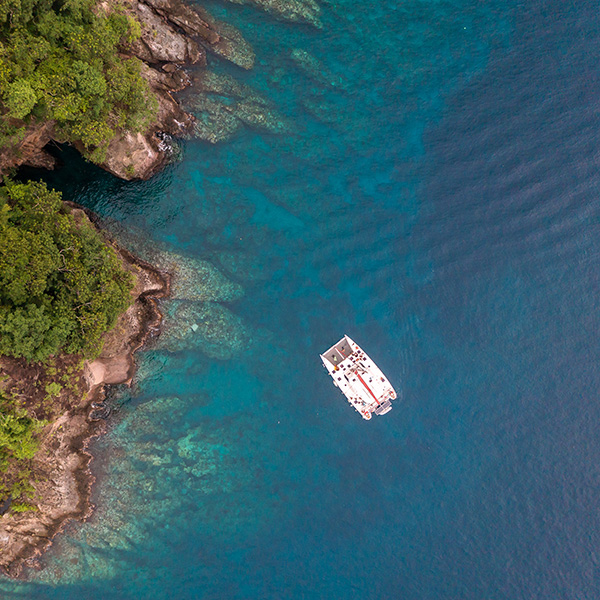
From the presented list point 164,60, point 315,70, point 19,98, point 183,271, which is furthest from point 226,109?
point 19,98

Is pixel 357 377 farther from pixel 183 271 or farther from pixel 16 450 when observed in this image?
pixel 16 450

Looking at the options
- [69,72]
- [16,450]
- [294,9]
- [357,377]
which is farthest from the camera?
[294,9]

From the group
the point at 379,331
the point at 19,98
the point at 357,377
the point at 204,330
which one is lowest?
the point at 357,377

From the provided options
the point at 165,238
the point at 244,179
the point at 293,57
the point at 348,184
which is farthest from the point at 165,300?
the point at 293,57

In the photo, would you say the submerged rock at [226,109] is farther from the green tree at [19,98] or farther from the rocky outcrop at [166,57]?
the green tree at [19,98]

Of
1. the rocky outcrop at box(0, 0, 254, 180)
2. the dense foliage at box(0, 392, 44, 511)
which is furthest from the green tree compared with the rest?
the dense foliage at box(0, 392, 44, 511)

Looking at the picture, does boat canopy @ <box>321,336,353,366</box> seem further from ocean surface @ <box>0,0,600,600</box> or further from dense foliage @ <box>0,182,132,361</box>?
dense foliage @ <box>0,182,132,361</box>

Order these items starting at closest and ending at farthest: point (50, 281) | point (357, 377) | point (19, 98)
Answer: point (19, 98), point (50, 281), point (357, 377)

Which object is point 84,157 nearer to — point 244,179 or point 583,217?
point 244,179
